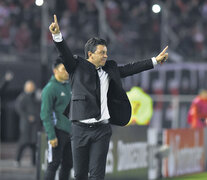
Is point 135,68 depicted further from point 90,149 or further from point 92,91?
point 90,149

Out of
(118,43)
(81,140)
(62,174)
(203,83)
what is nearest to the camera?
(81,140)

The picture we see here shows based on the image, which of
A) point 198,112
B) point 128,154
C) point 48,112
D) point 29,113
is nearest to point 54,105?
point 48,112

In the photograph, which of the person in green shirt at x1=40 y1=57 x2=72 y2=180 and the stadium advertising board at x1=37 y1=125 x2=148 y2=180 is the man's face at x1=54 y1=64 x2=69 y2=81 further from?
the stadium advertising board at x1=37 y1=125 x2=148 y2=180

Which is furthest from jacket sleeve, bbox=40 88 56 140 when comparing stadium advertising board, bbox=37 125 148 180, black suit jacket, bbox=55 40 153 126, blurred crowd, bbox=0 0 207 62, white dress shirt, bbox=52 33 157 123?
blurred crowd, bbox=0 0 207 62

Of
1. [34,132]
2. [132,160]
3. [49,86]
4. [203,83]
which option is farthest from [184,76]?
[49,86]

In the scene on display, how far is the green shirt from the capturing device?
8.42m

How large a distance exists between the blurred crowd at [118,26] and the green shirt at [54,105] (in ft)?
37.1

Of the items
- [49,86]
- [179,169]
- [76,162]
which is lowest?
[179,169]

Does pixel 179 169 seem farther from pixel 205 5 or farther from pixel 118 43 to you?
pixel 205 5

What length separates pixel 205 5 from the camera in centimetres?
2380

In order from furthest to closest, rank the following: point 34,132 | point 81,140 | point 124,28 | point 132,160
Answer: point 124,28 < point 34,132 < point 132,160 < point 81,140

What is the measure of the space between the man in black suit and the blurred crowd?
1295cm

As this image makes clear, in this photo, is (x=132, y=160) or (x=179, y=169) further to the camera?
(x=179, y=169)

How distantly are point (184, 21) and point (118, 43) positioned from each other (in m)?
3.65
